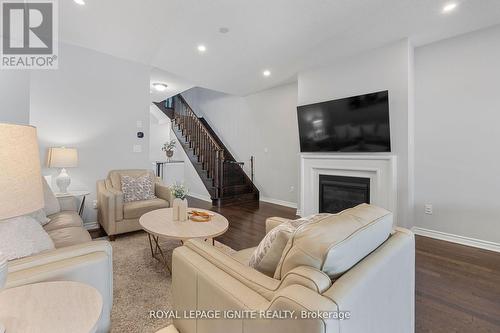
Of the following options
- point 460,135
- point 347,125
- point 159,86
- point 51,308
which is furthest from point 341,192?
point 159,86

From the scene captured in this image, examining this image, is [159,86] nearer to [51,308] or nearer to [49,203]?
[49,203]

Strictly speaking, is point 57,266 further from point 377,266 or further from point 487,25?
point 487,25

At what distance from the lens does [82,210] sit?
11.1ft

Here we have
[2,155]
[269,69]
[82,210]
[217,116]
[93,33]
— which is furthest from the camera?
[217,116]

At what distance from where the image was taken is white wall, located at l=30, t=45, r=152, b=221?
323 cm

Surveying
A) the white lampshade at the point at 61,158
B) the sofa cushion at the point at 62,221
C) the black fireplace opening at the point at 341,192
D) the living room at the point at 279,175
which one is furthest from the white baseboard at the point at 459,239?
the white lampshade at the point at 61,158

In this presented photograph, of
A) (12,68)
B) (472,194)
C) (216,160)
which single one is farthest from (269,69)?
(12,68)

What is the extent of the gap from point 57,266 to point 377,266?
4.73ft

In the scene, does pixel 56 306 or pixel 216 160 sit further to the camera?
pixel 216 160

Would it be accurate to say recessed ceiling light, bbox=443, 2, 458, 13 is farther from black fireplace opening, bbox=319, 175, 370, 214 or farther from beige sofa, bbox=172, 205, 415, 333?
beige sofa, bbox=172, 205, 415, 333

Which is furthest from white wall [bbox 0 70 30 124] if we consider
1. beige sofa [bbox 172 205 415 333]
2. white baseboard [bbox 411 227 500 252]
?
white baseboard [bbox 411 227 500 252]

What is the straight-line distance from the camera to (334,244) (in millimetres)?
796

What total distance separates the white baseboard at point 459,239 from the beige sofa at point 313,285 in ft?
8.17

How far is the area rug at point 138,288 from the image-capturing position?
1504 mm
